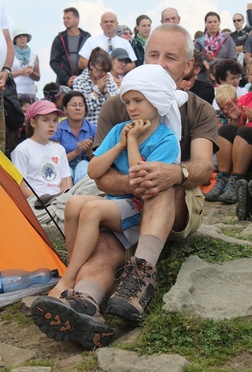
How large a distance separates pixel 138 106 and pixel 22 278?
1389 mm

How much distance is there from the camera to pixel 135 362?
3.12 m

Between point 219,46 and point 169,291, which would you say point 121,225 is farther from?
point 219,46

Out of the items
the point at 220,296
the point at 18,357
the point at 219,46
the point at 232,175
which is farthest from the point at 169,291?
the point at 219,46

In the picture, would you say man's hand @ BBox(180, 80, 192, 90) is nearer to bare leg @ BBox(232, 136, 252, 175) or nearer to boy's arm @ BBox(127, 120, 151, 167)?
bare leg @ BBox(232, 136, 252, 175)

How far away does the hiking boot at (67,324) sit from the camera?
128 inches

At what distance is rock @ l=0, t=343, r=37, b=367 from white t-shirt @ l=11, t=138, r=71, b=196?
3.41 m

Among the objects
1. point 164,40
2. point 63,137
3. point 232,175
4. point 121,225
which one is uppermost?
point 164,40

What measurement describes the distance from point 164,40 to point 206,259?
1448mm

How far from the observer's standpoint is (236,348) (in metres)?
3.23

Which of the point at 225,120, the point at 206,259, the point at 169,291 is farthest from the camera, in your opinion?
the point at 225,120

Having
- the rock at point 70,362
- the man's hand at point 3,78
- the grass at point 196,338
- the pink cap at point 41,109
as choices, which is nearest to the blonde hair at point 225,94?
the pink cap at point 41,109

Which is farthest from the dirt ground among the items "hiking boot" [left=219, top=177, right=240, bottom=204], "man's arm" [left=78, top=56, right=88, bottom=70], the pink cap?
"man's arm" [left=78, top=56, right=88, bottom=70]

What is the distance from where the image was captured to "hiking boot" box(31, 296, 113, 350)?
326 centimetres

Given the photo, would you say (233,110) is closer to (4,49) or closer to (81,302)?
(4,49)
